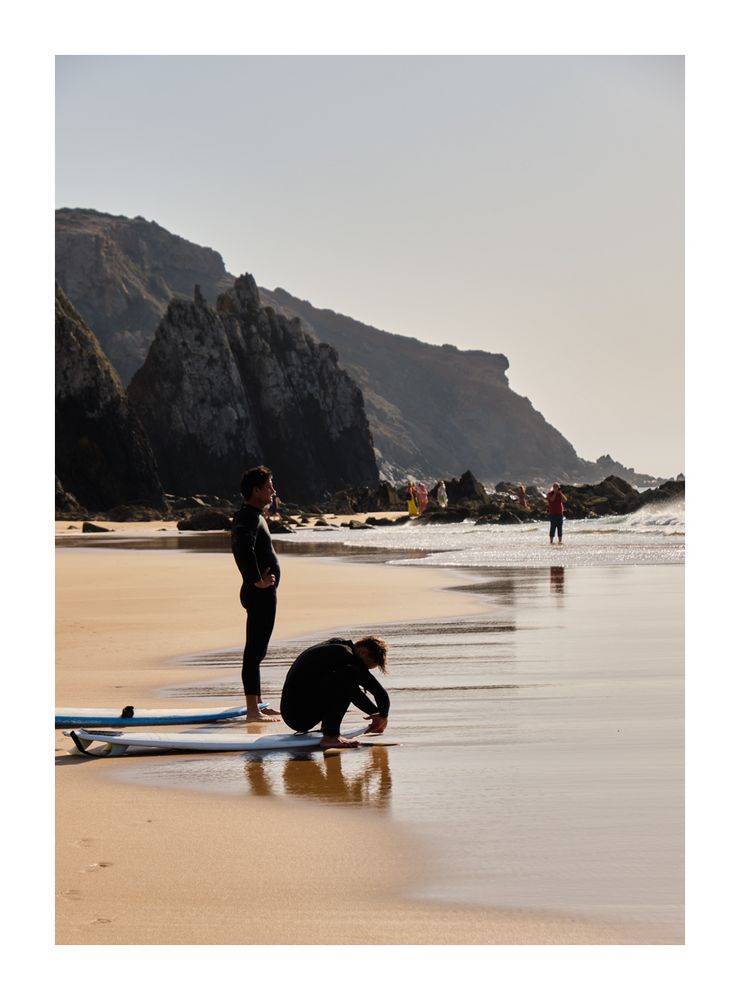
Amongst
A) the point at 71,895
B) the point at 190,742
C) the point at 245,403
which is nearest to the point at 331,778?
the point at 190,742

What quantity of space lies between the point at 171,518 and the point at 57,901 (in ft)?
194

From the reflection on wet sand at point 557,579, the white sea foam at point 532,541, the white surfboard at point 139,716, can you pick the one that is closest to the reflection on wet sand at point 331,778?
the white surfboard at point 139,716

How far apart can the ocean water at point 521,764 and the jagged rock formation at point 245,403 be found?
84.5 meters

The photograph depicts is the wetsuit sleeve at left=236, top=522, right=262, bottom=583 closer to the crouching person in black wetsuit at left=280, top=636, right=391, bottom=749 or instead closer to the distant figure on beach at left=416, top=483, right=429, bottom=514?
the crouching person in black wetsuit at left=280, top=636, right=391, bottom=749

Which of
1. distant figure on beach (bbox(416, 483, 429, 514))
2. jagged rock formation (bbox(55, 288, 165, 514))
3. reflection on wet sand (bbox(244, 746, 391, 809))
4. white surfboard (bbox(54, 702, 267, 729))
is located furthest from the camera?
jagged rock formation (bbox(55, 288, 165, 514))

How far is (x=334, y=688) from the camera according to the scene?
6453 millimetres

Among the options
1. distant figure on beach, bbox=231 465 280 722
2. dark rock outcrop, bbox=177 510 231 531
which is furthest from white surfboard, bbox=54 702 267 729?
dark rock outcrop, bbox=177 510 231 531

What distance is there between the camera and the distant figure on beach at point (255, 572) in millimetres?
7402

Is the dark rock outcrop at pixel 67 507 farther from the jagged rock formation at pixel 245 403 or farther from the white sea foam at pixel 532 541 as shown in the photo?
the jagged rock formation at pixel 245 403

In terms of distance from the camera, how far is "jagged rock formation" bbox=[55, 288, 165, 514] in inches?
2847

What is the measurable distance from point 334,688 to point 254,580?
4.05 feet

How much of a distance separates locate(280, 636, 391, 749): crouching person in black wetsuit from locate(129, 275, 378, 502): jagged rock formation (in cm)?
8788

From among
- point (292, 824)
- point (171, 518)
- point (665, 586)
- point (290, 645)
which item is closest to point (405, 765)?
point (292, 824)

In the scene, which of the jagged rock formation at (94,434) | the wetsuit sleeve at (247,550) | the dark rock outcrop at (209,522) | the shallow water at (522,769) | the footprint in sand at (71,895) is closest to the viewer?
the footprint in sand at (71,895)
